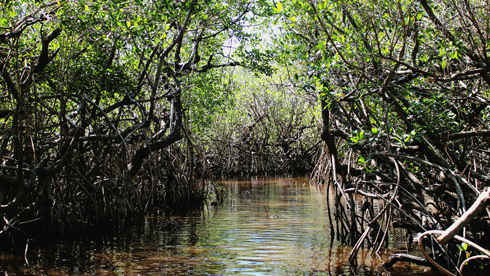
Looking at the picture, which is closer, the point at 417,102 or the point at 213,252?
the point at 417,102

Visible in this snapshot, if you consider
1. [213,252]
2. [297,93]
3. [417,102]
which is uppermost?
[297,93]

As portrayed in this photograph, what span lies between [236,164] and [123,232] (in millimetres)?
12478

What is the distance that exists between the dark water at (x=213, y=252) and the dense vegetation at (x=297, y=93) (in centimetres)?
34

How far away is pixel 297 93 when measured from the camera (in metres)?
6.57

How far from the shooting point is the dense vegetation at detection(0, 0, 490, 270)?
4.16 meters

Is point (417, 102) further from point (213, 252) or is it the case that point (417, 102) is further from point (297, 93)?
point (213, 252)

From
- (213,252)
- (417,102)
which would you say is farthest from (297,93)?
(213,252)

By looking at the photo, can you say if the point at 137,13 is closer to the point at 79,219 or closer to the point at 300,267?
the point at 79,219

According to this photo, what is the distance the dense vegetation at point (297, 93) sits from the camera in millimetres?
4164

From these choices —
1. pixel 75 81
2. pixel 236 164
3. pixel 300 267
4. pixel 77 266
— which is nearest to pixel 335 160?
pixel 300 267

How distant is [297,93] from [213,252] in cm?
270

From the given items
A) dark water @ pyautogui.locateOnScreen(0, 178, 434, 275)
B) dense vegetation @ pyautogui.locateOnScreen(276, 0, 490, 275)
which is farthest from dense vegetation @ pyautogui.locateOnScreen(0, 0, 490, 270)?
dark water @ pyautogui.locateOnScreen(0, 178, 434, 275)

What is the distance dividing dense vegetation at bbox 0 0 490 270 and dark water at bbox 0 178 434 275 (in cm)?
34

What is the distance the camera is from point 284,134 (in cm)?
1920
